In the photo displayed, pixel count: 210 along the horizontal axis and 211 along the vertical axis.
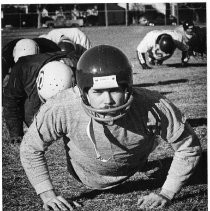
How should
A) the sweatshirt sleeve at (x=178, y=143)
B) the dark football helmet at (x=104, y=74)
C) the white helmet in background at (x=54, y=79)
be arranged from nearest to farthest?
1. the dark football helmet at (x=104, y=74)
2. the sweatshirt sleeve at (x=178, y=143)
3. the white helmet in background at (x=54, y=79)

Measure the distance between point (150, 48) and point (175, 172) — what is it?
15.7 ft

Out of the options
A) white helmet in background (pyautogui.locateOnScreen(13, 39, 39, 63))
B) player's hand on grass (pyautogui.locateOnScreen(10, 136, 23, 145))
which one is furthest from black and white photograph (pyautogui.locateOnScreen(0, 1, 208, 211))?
white helmet in background (pyautogui.locateOnScreen(13, 39, 39, 63))

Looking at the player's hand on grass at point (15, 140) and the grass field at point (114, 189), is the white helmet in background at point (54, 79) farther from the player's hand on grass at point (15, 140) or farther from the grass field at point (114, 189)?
the player's hand on grass at point (15, 140)

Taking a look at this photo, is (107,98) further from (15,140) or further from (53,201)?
(15,140)

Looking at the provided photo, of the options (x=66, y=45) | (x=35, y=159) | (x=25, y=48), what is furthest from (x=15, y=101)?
(x=35, y=159)

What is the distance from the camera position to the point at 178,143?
160cm

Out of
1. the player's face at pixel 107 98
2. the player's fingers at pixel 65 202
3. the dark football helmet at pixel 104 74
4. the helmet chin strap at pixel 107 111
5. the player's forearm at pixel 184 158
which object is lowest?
the player's fingers at pixel 65 202

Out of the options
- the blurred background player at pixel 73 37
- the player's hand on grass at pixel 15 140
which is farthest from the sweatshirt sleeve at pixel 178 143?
the blurred background player at pixel 73 37

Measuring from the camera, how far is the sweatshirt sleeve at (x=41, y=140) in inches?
62.6

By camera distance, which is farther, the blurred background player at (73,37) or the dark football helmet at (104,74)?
the blurred background player at (73,37)

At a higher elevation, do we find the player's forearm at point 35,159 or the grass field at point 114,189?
the player's forearm at point 35,159

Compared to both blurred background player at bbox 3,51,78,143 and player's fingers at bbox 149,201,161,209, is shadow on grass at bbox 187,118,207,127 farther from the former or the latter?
player's fingers at bbox 149,201,161,209

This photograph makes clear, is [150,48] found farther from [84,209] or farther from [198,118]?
[84,209]

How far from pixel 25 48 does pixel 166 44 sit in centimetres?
311
